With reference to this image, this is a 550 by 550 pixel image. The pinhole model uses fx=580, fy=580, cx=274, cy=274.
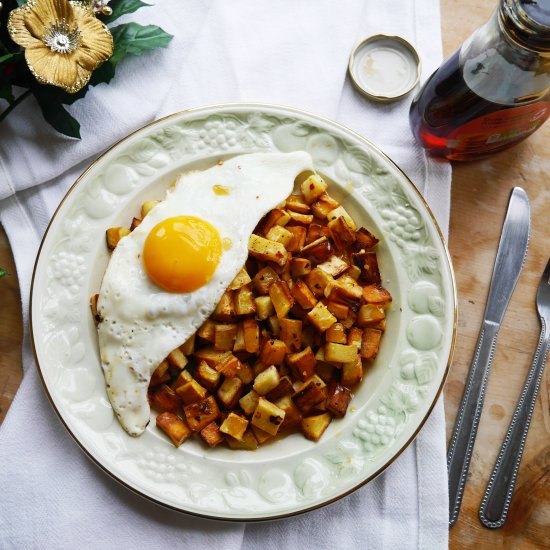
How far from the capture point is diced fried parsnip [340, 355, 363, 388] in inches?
89.6

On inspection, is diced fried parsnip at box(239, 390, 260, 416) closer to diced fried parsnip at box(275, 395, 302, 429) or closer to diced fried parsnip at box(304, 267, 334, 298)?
diced fried parsnip at box(275, 395, 302, 429)

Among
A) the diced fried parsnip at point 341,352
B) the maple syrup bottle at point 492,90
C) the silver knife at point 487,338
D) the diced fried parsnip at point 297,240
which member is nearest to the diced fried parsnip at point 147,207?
the diced fried parsnip at point 297,240

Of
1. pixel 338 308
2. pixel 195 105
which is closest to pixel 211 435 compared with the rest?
pixel 338 308

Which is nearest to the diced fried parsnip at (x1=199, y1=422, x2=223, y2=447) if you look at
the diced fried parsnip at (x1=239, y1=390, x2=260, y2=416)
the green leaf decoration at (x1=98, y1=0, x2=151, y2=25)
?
the diced fried parsnip at (x1=239, y1=390, x2=260, y2=416)

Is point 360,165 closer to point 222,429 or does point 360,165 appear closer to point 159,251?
point 159,251

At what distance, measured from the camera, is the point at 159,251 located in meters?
2.16

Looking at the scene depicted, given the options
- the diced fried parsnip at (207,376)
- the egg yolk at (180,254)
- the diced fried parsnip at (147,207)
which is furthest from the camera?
the diced fried parsnip at (147,207)

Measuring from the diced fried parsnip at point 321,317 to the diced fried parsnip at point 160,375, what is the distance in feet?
1.95

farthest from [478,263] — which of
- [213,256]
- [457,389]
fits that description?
[213,256]

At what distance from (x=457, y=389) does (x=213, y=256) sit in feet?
3.93

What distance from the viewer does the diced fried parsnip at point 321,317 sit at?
2.23m

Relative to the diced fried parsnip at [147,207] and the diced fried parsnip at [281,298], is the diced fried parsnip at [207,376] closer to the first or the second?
the diced fried parsnip at [281,298]

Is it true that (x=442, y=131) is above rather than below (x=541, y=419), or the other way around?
above

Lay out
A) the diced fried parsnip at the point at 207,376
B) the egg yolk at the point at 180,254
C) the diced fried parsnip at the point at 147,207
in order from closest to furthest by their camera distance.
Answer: the egg yolk at the point at 180,254, the diced fried parsnip at the point at 207,376, the diced fried parsnip at the point at 147,207
